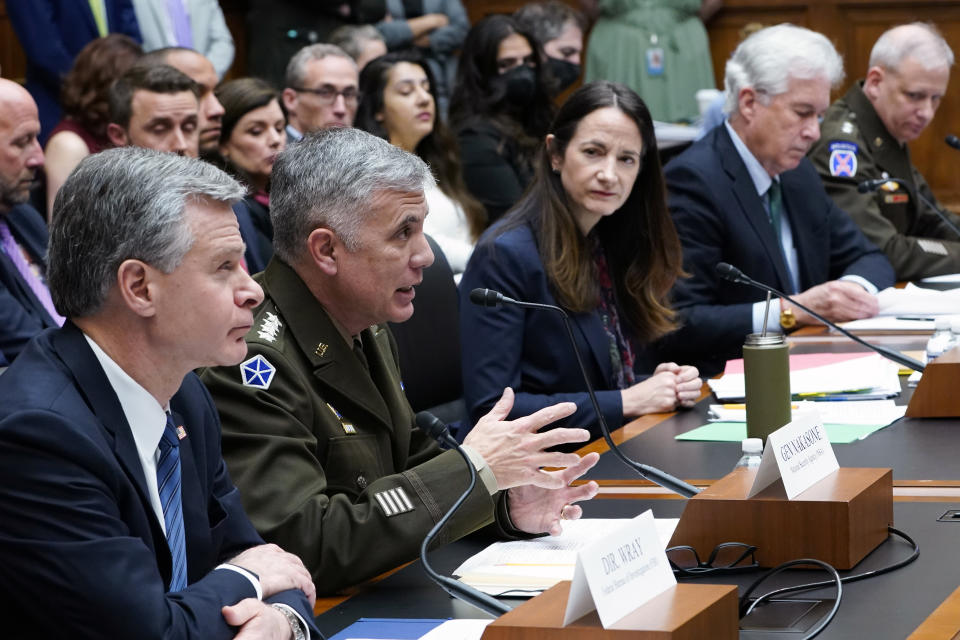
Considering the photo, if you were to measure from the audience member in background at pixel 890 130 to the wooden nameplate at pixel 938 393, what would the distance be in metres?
2.08

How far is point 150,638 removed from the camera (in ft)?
4.26

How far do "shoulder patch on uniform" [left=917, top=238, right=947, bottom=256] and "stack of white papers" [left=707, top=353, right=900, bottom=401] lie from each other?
4.94 feet

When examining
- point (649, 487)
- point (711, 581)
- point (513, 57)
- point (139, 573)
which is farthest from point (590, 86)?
point (513, 57)

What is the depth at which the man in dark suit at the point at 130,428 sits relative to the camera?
1.29 m

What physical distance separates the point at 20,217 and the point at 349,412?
5.66ft

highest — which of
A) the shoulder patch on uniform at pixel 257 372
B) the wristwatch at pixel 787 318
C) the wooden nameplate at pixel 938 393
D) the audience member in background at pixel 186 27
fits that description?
the audience member in background at pixel 186 27

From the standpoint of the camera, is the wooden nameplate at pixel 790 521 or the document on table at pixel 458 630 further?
the wooden nameplate at pixel 790 521

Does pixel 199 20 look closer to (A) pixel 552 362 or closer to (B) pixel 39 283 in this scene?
(B) pixel 39 283

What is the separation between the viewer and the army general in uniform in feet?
5.65

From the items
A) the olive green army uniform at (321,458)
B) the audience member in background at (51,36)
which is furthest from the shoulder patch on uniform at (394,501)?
the audience member in background at (51,36)

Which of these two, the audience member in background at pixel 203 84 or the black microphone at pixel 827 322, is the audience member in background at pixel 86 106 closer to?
the audience member in background at pixel 203 84

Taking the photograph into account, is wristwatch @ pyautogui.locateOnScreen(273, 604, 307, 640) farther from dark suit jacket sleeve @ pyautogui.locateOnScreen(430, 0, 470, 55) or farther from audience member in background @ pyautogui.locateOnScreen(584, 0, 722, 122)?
audience member in background @ pyautogui.locateOnScreen(584, 0, 722, 122)

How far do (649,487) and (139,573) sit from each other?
0.94 m

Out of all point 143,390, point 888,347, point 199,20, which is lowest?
point 888,347
